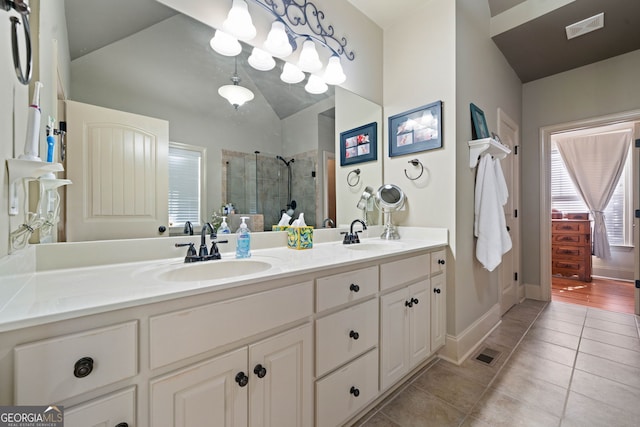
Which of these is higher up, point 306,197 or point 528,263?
point 306,197

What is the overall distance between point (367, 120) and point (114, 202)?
6.21 ft

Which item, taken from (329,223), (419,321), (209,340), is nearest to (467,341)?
(419,321)

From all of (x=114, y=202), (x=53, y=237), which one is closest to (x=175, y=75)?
(x=114, y=202)

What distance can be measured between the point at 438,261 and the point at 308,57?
1.62 meters

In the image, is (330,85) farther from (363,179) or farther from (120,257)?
(120,257)

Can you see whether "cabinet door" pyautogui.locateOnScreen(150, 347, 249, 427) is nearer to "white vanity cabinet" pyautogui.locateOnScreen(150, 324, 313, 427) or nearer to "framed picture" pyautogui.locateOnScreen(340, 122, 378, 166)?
"white vanity cabinet" pyautogui.locateOnScreen(150, 324, 313, 427)

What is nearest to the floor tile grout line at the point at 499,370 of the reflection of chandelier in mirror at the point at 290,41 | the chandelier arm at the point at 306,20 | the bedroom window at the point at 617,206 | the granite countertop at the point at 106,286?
the granite countertop at the point at 106,286

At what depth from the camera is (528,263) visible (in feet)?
10.5

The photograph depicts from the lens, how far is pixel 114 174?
1.11m

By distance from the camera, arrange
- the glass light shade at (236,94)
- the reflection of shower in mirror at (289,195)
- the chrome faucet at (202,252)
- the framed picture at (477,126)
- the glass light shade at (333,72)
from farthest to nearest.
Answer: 1. the framed picture at (477,126)
2. the glass light shade at (333,72)
3. the reflection of shower in mirror at (289,195)
4. the glass light shade at (236,94)
5. the chrome faucet at (202,252)

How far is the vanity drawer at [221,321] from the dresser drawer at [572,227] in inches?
194

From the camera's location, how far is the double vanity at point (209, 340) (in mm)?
592

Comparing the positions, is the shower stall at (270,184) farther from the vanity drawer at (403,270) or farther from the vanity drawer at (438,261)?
the vanity drawer at (438,261)

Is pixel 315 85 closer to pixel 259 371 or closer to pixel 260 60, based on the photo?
pixel 260 60
